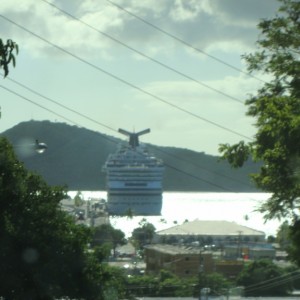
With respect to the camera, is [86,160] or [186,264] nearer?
[186,264]

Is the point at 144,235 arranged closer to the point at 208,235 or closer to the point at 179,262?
the point at 208,235

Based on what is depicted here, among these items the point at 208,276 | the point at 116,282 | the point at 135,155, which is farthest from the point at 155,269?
the point at 135,155

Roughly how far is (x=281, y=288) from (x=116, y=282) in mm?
11978

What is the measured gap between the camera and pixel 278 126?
15.2 m

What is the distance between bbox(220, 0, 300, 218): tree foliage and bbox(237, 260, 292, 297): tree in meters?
15.4

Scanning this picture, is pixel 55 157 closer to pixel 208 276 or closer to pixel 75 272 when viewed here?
pixel 208 276

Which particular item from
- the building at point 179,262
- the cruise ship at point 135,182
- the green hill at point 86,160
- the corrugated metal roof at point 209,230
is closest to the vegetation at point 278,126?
the building at point 179,262

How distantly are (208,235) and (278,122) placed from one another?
181 feet

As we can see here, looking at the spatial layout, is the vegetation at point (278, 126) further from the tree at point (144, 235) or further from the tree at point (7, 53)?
the tree at point (144, 235)

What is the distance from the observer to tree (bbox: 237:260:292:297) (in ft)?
106

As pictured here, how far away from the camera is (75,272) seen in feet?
66.2

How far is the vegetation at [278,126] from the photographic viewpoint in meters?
15.4

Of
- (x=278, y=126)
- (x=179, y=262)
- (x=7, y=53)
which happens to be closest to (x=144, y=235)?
(x=179, y=262)

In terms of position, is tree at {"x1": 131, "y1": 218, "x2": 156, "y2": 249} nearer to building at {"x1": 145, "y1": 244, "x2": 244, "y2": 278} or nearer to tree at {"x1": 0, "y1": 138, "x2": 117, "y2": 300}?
building at {"x1": 145, "y1": 244, "x2": 244, "y2": 278}
